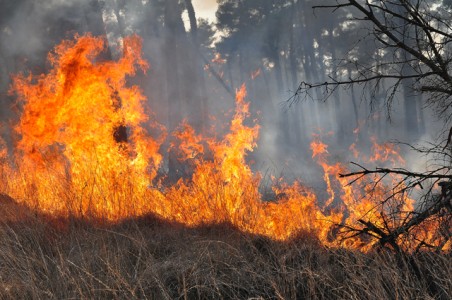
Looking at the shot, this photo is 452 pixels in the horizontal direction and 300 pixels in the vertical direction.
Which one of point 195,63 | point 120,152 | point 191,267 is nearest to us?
point 191,267

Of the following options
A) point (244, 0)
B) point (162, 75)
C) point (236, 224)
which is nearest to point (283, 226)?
point (236, 224)

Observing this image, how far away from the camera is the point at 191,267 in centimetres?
425

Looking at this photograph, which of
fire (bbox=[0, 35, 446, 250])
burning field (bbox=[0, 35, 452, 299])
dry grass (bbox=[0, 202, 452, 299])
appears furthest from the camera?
fire (bbox=[0, 35, 446, 250])

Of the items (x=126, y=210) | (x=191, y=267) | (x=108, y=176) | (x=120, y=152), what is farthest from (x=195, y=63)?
(x=191, y=267)

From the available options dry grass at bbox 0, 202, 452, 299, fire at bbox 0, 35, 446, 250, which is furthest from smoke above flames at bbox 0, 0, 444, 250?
dry grass at bbox 0, 202, 452, 299

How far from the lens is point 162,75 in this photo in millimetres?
25484

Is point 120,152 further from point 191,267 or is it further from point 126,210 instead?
point 191,267

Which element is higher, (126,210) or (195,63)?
(195,63)

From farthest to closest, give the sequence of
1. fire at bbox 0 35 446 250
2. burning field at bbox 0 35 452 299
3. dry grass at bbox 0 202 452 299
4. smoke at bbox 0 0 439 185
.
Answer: smoke at bbox 0 0 439 185 → fire at bbox 0 35 446 250 → burning field at bbox 0 35 452 299 → dry grass at bbox 0 202 452 299

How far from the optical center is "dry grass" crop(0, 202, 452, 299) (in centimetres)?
334

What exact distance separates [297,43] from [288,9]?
344 centimetres

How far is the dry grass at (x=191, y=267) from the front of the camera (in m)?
3.34

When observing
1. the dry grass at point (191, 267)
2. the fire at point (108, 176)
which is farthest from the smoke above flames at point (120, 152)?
the dry grass at point (191, 267)

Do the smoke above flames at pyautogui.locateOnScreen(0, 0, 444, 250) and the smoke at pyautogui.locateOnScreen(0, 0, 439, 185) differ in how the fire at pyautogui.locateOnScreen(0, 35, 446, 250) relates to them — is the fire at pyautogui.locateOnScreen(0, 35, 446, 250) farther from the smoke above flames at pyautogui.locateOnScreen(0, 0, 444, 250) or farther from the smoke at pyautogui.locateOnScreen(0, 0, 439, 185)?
the smoke at pyautogui.locateOnScreen(0, 0, 439, 185)
